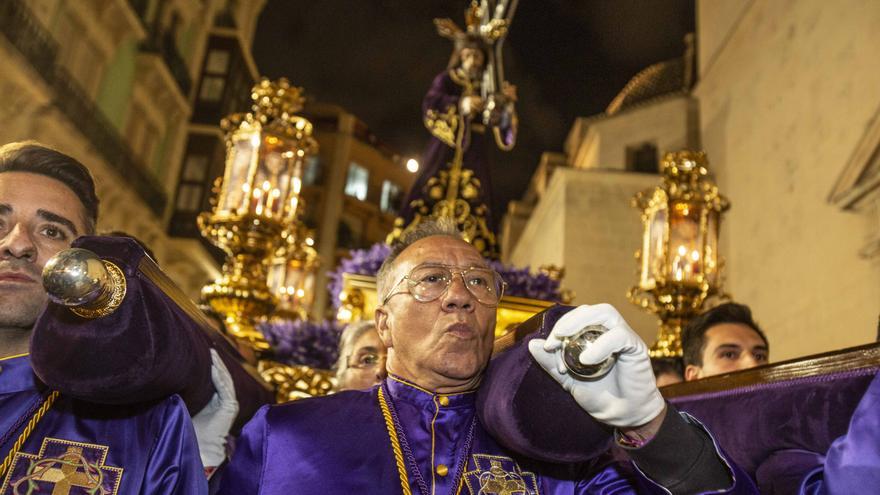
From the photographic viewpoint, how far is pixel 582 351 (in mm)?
1774

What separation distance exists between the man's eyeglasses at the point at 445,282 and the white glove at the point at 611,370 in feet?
2.77

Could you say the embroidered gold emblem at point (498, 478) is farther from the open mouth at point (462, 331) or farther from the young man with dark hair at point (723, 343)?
the young man with dark hair at point (723, 343)

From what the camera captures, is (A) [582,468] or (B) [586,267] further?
(B) [586,267]

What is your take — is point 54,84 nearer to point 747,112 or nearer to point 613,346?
A: point 747,112

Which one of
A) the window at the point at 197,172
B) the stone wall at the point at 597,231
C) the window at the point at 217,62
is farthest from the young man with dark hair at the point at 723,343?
the window at the point at 217,62

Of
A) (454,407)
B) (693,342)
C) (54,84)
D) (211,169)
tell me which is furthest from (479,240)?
(211,169)

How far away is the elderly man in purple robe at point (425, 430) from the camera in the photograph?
2.47 metres

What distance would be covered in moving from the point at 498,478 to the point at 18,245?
161 cm

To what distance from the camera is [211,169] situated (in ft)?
82.3

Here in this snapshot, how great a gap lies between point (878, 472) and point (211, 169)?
24.9 meters

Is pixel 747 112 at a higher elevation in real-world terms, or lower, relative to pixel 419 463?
higher

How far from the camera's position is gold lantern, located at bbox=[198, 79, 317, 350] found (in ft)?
18.7

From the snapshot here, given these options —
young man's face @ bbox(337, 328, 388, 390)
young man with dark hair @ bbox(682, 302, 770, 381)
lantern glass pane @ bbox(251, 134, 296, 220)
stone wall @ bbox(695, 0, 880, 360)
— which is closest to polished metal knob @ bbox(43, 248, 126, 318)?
young man's face @ bbox(337, 328, 388, 390)

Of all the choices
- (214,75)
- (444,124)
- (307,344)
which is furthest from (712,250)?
(214,75)
